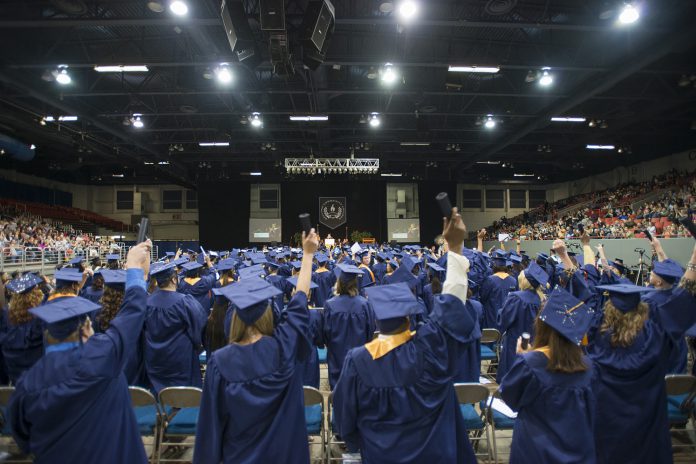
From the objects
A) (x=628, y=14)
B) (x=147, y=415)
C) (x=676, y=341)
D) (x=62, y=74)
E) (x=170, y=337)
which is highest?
(x=62, y=74)

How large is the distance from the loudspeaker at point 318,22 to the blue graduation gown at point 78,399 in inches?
235

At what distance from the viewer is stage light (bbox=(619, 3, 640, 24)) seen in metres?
7.41

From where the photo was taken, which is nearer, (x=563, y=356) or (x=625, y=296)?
(x=563, y=356)

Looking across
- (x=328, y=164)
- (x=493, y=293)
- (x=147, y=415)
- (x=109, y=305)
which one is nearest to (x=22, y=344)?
(x=109, y=305)

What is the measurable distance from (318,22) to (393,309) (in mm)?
6167

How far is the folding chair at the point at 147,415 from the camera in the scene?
9.48 feet

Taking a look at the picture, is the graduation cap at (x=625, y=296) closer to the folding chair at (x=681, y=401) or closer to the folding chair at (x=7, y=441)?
the folding chair at (x=681, y=401)

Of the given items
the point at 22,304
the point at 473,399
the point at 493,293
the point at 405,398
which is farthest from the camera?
the point at 493,293

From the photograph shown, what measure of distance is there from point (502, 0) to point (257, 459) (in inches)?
341

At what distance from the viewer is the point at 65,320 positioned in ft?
6.33

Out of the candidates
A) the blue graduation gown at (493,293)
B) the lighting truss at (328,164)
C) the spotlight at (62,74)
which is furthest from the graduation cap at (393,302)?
the lighting truss at (328,164)

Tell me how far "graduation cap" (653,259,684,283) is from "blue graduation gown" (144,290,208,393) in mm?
4266

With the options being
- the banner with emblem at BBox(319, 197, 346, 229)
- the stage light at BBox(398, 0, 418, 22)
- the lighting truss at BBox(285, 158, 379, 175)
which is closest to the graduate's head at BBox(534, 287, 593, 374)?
the stage light at BBox(398, 0, 418, 22)

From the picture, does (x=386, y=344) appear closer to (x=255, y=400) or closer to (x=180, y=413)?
Result: (x=255, y=400)
